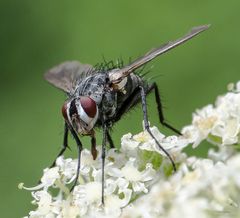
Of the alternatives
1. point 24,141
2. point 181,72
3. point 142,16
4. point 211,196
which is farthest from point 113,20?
point 211,196

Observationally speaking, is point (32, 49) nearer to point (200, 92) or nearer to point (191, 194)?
point (200, 92)

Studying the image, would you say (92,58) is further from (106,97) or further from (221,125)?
(221,125)

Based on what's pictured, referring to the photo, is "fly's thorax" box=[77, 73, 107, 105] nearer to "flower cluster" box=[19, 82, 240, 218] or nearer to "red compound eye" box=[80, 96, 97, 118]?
"red compound eye" box=[80, 96, 97, 118]

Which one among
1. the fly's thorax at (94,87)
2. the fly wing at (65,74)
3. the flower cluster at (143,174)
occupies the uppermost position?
the fly wing at (65,74)

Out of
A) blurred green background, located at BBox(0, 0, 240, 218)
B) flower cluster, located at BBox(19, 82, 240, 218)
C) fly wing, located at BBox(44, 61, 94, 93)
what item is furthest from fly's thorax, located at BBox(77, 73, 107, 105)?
blurred green background, located at BBox(0, 0, 240, 218)

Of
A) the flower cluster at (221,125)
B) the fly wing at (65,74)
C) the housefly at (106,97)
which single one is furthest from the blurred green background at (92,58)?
the flower cluster at (221,125)

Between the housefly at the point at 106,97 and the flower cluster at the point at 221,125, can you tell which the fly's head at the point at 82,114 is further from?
the flower cluster at the point at 221,125

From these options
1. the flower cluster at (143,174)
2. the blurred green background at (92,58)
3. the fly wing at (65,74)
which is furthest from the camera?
the blurred green background at (92,58)
